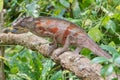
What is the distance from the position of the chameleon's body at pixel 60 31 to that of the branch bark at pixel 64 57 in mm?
90

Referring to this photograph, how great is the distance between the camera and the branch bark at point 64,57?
9.07ft

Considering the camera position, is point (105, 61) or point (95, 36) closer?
point (105, 61)

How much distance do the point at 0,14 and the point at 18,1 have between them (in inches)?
50.7

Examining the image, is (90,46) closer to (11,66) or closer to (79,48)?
(79,48)

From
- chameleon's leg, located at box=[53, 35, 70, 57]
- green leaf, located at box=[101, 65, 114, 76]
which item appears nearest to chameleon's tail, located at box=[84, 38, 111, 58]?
chameleon's leg, located at box=[53, 35, 70, 57]

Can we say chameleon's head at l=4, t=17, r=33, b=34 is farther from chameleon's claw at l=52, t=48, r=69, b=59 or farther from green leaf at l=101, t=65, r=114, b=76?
green leaf at l=101, t=65, r=114, b=76

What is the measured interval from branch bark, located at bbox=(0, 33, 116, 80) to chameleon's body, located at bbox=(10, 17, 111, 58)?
90 mm

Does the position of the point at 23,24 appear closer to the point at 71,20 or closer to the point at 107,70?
the point at 71,20

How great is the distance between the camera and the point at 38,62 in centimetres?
407

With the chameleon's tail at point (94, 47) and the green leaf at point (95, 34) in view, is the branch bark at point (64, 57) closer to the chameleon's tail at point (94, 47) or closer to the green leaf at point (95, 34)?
the chameleon's tail at point (94, 47)

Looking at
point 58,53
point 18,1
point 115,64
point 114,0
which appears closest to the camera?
point 115,64

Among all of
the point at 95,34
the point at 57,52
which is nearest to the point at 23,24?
the point at 57,52

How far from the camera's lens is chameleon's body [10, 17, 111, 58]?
11.2ft

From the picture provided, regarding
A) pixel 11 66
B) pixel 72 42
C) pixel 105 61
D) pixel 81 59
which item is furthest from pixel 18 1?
pixel 105 61
